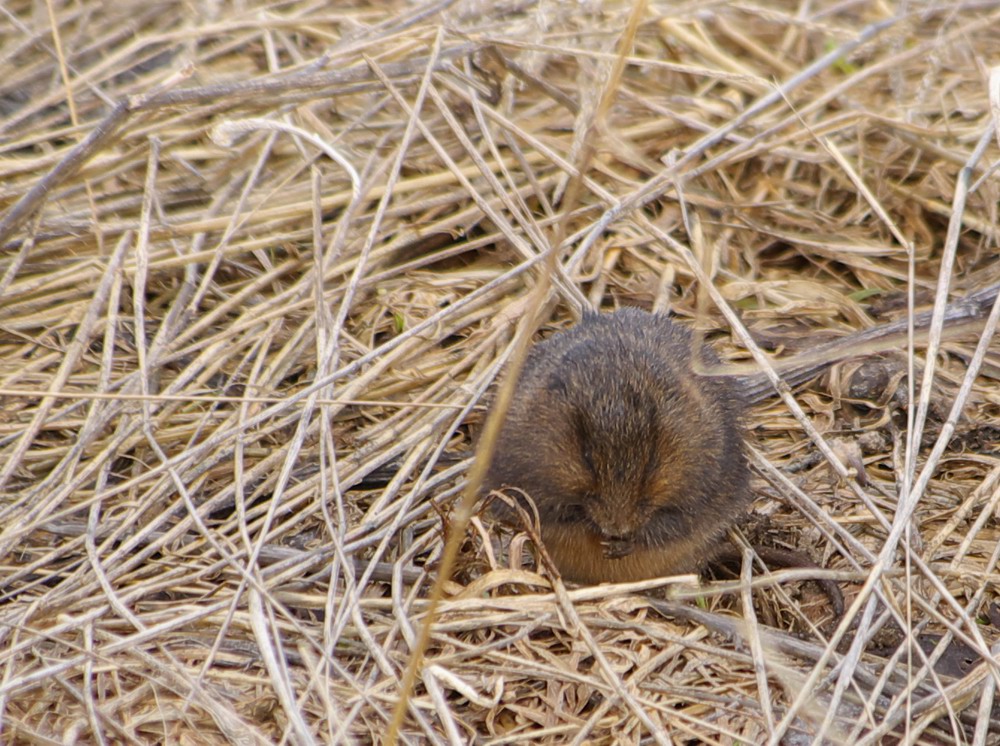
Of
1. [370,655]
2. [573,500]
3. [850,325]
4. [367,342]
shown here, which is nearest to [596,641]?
[573,500]

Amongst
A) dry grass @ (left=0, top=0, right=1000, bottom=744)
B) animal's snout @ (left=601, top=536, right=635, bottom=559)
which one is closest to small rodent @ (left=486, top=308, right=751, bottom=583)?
animal's snout @ (left=601, top=536, right=635, bottom=559)

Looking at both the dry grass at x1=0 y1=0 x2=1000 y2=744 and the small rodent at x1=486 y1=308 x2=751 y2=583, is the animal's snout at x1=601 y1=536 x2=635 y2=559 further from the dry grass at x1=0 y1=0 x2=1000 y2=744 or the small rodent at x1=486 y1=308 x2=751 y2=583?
the dry grass at x1=0 y1=0 x2=1000 y2=744

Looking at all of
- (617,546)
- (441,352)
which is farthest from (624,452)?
(441,352)

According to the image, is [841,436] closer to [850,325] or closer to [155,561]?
[850,325]

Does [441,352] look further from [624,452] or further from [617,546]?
[624,452]

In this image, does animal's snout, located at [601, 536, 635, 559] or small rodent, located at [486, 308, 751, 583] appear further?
animal's snout, located at [601, 536, 635, 559]

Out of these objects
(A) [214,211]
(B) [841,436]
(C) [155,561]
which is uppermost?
(A) [214,211]
